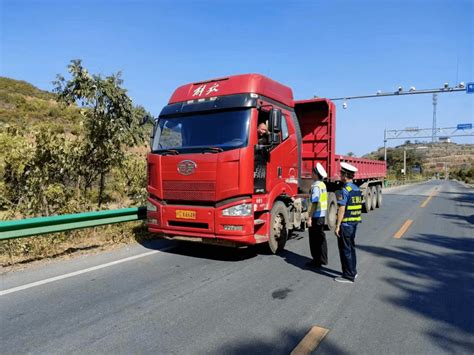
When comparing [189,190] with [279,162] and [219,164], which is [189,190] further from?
[279,162]

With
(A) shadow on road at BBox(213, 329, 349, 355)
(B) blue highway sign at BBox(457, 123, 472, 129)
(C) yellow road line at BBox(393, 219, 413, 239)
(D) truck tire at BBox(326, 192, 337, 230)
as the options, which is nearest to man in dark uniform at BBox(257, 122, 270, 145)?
(A) shadow on road at BBox(213, 329, 349, 355)

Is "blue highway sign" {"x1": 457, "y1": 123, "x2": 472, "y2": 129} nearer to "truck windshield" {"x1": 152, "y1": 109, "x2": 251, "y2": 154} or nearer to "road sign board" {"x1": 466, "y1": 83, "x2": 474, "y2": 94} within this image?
"road sign board" {"x1": 466, "y1": 83, "x2": 474, "y2": 94}

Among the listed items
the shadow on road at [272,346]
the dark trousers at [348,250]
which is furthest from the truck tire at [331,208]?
the shadow on road at [272,346]

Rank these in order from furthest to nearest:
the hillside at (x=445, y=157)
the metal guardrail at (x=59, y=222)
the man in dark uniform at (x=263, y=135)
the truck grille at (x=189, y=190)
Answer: the hillside at (x=445, y=157) → the man in dark uniform at (x=263, y=135) → the truck grille at (x=189, y=190) → the metal guardrail at (x=59, y=222)

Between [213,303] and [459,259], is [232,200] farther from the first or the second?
[459,259]

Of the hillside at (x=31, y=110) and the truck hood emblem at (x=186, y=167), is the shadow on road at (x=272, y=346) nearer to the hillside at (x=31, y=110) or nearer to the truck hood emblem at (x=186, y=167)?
the truck hood emblem at (x=186, y=167)

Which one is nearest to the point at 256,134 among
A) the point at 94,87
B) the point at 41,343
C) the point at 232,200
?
the point at 232,200

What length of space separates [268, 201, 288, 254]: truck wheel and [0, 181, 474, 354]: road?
0.76 feet

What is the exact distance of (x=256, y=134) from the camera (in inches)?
254

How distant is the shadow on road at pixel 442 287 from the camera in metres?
3.85

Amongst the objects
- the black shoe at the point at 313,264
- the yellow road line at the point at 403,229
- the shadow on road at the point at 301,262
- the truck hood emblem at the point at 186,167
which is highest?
the truck hood emblem at the point at 186,167

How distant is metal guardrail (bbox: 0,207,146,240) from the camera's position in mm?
5805

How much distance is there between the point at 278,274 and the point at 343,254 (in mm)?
1056

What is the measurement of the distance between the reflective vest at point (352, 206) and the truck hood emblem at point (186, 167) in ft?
8.29
